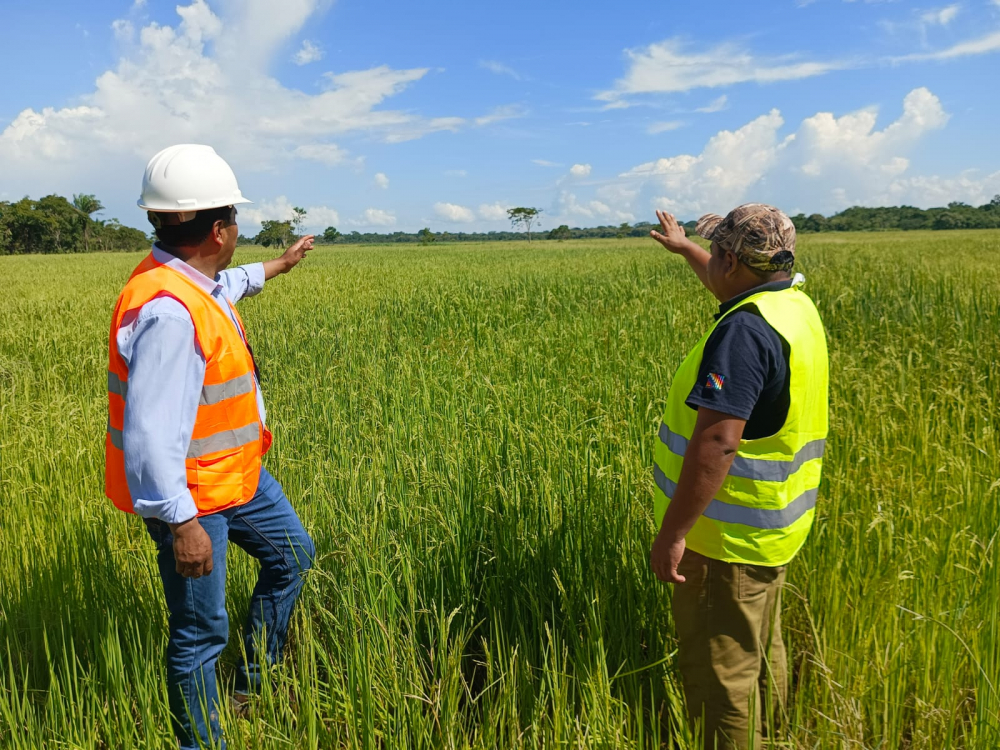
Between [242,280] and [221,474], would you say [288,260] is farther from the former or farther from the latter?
[221,474]

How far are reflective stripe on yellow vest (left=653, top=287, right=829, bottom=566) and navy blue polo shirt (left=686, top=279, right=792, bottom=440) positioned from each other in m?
0.03

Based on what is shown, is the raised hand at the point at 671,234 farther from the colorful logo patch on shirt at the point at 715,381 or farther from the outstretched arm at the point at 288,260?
the outstretched arm at the point at 288,260

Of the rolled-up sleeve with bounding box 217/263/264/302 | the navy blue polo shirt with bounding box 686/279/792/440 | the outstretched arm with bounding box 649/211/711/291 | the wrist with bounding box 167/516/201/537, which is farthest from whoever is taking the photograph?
the rolled-up sleeve with bounding box 217/263/264/302

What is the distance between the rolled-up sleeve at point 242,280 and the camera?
2.68m

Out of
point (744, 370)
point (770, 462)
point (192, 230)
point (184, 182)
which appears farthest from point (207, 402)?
point (770, 462)

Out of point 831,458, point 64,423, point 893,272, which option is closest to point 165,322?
point 831,458

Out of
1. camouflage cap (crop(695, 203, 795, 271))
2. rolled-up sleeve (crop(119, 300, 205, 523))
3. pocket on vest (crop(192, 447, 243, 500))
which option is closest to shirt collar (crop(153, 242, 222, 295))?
rolled-up sleeve (crop(119, 300, 205, 523))

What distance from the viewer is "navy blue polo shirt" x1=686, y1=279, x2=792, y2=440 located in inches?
58.3

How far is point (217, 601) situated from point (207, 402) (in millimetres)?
645

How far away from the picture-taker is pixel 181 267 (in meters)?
1.92

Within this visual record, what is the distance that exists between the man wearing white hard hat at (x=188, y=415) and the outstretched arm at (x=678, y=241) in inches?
62.9

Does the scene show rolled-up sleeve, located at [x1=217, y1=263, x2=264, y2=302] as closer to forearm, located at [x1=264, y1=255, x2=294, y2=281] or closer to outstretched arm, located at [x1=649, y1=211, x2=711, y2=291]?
forearm, located at [x1=264, y1=255, x2=294, y2=281]

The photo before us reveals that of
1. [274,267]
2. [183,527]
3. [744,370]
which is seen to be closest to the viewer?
[744,370]

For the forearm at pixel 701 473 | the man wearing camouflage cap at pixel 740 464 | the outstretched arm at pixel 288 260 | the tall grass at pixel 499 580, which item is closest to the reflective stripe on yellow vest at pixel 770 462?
the man wearing camouflage cap at pixel 740 464
